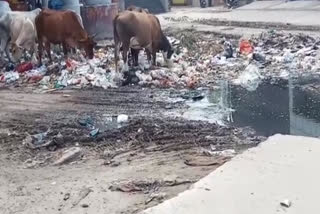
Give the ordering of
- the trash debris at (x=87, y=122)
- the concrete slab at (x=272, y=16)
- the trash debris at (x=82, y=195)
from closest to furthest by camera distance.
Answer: the trash debris at (x=82, y=195) → the trash debris at (x=87, y=122) → the concrete slab at (x=272, y=16)

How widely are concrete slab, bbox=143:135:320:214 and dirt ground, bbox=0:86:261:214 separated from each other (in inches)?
15.6

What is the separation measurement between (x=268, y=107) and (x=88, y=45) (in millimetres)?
5823

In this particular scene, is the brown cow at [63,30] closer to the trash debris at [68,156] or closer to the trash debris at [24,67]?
the trash debris at [24,67]

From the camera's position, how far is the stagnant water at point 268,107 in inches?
340

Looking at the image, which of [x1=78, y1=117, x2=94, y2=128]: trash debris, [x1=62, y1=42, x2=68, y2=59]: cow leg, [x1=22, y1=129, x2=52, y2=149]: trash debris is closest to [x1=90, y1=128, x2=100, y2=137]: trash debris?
[x1=78, y1=117, x2=94, y2=128]: trash debris

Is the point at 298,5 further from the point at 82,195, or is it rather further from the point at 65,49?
the point at 82,195

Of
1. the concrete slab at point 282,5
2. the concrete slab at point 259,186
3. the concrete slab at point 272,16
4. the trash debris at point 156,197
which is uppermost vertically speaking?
the concrete slab at point 282,5

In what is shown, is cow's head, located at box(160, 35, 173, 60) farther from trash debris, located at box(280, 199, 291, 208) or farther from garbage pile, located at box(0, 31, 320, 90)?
trash debris, located at box(280, 199, 291, 208)

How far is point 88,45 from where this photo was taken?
1447 centimetres

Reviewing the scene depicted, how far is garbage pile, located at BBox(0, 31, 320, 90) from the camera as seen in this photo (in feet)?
39.9

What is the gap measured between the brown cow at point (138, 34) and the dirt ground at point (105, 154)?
88.4 inches

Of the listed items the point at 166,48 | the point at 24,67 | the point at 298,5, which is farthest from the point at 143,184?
the point at 298,5

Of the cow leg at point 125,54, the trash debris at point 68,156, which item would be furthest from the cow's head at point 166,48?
the trash debris at point 68,156

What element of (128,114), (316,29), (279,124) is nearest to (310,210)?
(279,124)
